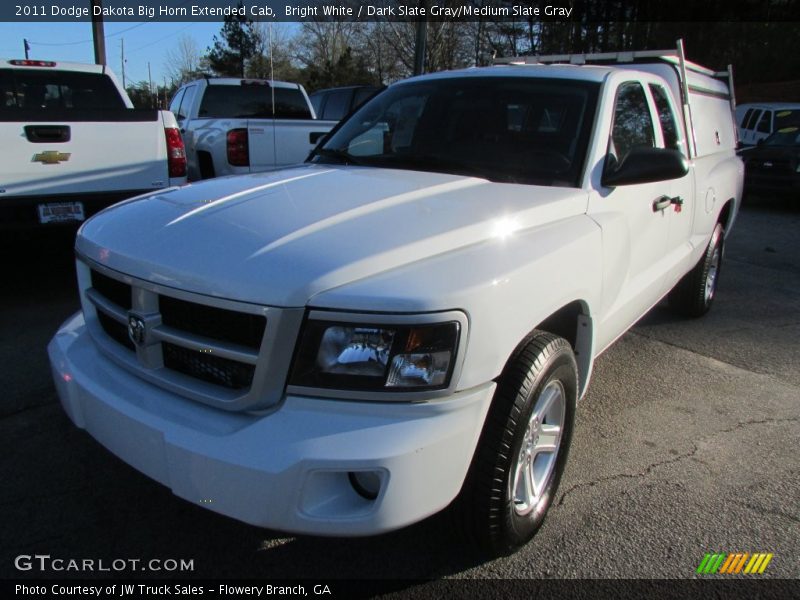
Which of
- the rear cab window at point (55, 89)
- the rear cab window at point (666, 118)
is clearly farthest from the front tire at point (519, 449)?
the rear cab window at point (55, 89)

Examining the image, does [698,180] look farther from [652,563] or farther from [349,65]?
[349,65]

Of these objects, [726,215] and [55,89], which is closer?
[726,215]

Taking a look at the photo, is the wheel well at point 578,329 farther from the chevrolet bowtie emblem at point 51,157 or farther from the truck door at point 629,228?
the chevrolet bowtie emblem at point 51,157

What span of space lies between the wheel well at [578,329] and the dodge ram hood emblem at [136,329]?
1.48m

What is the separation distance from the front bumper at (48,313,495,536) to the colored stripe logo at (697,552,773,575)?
1.15 m

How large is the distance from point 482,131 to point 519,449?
1.75 meters

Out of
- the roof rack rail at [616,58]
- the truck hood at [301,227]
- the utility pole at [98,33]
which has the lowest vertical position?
the truck hood at [301,227]

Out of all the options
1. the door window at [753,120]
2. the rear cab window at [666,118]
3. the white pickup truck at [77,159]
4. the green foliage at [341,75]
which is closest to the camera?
the rear cab window at [666,118]

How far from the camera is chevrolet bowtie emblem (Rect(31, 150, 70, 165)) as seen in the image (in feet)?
15.5

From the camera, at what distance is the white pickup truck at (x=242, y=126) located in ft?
23.2

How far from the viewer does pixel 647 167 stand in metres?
2.78

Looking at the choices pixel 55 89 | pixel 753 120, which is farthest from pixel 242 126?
pixel 753 120

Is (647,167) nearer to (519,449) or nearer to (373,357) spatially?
(519,449)

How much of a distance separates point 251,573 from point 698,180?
3726 millimetres
